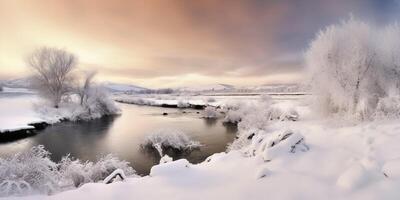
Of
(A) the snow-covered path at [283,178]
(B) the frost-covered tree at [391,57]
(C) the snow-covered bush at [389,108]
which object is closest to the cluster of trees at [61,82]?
(B) the frost-covered tree at [391,57]

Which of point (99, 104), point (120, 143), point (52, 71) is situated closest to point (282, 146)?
point (120, 143)

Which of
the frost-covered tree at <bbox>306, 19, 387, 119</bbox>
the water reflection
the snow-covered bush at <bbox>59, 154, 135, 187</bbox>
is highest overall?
the frost-covered tree at <bbox>306, 19, 387, 119</bbox>

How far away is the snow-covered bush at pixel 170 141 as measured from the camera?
60.4ft

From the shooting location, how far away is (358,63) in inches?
608

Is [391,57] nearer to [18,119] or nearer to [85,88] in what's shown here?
[18,119]

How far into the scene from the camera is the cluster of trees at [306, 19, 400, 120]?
15.4 metres

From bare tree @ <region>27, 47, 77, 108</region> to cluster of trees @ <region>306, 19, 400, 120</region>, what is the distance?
3633 centimetres

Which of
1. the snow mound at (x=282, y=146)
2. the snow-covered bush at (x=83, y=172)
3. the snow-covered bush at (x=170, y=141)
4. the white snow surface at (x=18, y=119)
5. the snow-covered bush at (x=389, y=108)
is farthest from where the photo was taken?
the white snow surface at (x=18, y=119)

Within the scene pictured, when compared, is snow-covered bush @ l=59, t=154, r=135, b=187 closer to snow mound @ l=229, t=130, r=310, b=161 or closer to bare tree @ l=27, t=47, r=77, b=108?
snow mound @ l=229, t=130, r=310, b=161

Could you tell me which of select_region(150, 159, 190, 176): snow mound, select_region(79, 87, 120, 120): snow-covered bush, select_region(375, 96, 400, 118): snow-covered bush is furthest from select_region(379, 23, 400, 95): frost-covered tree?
select_region(79, 87, 120, 120): snow-covered bush

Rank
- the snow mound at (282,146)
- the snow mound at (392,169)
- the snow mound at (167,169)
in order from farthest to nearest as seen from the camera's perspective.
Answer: the snow mound at (282,146), the snow mound at (167,169), the snow mound at (392,169)

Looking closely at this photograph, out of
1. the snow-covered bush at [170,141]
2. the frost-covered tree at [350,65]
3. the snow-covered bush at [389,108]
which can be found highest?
the frost-covered tree at [350,65]

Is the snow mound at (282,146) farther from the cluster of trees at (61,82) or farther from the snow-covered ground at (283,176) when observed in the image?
the cluster of trees at (61,82)

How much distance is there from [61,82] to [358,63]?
39523 millimetres
